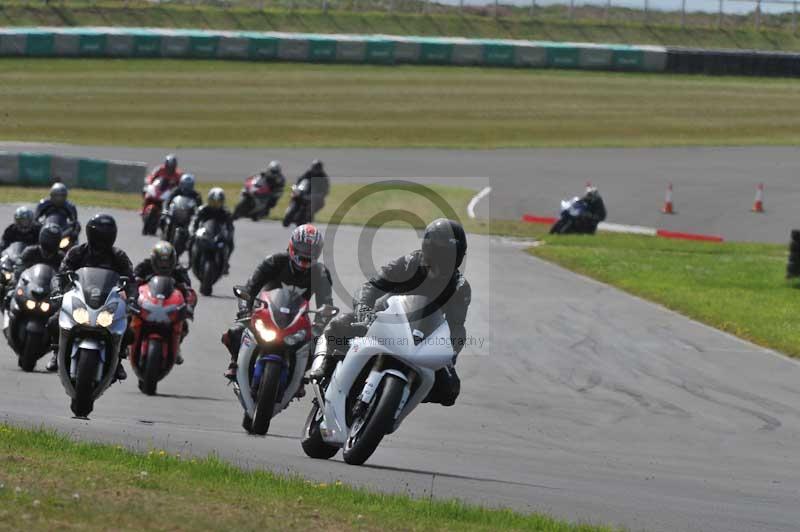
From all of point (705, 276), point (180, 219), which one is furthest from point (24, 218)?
point (705, 276)

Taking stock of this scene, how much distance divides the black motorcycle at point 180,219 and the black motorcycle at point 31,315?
8.43m

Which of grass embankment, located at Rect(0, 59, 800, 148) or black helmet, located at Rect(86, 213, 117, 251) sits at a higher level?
grass embankment, located at Rect(0, 59, 800, 148)

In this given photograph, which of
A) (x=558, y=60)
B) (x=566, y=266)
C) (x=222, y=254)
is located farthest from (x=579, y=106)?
(x=222, y=254)

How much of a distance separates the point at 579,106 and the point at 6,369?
4276 cm

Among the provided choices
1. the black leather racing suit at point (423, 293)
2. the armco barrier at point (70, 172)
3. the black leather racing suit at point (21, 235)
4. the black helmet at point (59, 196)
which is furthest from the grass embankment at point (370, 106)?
the black leather racing suit at point (423, 293)

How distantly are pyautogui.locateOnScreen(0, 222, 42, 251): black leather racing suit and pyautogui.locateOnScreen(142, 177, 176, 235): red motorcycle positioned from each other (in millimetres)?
10256

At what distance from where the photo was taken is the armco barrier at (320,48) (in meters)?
53.1

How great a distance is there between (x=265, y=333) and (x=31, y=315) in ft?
14.5

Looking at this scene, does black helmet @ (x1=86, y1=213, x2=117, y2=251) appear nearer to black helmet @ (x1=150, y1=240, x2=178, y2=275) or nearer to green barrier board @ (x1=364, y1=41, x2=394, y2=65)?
black helmet @ (x1=150, y1=240, x2=178, y2=275)

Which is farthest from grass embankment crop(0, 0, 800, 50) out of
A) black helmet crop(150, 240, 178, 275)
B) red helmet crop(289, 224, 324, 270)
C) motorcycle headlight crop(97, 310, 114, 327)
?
red helmet crop(289, 224, 324, 270)

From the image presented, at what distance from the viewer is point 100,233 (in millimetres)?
11938

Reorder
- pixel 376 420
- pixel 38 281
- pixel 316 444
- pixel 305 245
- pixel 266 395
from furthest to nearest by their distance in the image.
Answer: pixel 38 281 < pixel 305 245 < pixel 266 395 < pixel 316 444 < pixel 376 420

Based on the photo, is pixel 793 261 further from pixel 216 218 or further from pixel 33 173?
pixel 33 173

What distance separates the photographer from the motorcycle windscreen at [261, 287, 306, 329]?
10.5 m
